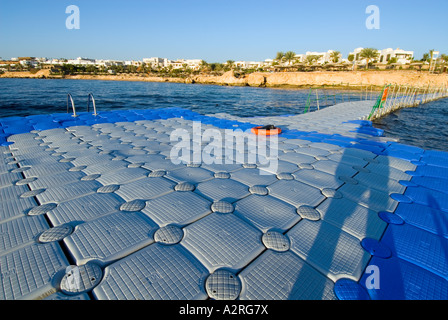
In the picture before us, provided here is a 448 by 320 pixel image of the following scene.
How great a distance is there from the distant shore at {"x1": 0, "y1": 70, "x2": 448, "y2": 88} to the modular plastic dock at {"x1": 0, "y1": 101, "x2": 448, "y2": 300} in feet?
160

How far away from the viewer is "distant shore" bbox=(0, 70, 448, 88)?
5327 centimetres

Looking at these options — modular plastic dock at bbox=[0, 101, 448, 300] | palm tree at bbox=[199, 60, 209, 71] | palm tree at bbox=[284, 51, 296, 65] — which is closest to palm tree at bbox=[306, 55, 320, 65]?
palm tree at bbox=[284, 51, 296, 65]

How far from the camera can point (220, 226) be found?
2.35m

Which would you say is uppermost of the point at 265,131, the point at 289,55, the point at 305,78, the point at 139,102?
the point at 289,55

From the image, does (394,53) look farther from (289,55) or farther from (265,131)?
(265,131)

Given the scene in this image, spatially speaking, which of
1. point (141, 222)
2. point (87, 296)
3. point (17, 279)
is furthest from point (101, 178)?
point (87, 296)

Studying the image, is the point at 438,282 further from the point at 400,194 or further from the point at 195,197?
the point at 195,197

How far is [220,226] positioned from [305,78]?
78.8m

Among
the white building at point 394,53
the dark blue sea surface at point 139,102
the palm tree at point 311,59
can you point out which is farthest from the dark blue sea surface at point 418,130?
the white building at point 394,53

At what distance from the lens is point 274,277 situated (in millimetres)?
1812

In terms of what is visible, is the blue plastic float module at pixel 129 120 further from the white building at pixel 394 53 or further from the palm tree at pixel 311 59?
the white building at pixel 394 53

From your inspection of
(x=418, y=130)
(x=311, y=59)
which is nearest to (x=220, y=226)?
(x=418, y=130)

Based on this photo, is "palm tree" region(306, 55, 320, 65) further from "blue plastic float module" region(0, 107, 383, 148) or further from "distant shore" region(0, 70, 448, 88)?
"blue plastic float module" region(0, 107, 383, 148)

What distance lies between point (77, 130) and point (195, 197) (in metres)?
5.68
